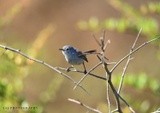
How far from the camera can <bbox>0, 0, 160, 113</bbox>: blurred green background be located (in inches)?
152

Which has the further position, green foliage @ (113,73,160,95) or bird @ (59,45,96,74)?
green foliage @ (113,73,160,95)

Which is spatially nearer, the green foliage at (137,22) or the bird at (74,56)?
the bird at (74,56)

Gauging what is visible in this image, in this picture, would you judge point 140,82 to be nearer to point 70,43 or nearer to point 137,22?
point 137,22

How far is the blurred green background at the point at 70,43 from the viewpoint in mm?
3871

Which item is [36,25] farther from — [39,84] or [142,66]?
[142,66]

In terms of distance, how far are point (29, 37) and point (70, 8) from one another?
1.30 meters

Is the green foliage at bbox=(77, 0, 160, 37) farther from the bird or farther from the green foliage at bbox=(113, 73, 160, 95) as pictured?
the bird

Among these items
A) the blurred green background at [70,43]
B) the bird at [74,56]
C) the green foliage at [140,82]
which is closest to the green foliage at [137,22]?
the blurred green background at [70,43]

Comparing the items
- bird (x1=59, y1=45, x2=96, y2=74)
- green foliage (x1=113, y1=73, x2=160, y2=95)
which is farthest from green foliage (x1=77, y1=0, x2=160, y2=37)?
bird (x1=59, y1=45, x2=96, y2=74)

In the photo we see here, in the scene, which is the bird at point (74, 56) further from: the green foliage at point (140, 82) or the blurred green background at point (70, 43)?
the green foliage at point (140, 82)

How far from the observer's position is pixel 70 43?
384 inches

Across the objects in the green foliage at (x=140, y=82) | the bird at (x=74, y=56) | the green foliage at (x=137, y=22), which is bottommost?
the bird at (x=74, y=56)

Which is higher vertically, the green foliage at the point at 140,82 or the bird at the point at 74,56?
the green foliage at the point at 140,82

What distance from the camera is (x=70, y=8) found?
10805mm
